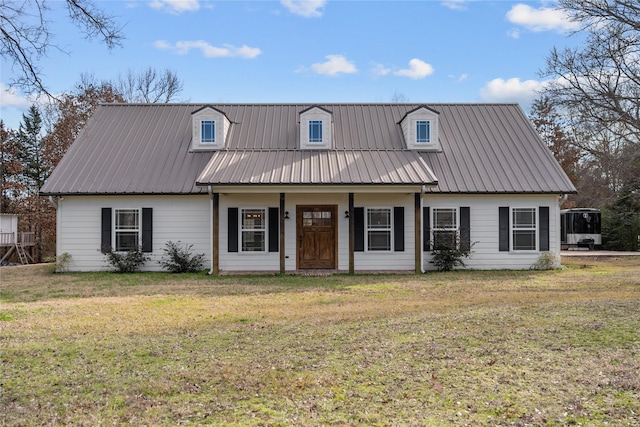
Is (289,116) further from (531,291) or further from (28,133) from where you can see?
(28,133)

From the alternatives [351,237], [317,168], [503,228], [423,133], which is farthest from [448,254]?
[317,168]

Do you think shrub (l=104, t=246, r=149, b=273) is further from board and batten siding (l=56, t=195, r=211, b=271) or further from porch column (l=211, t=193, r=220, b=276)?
porch column (l=211, t=193, r=220, b=276)

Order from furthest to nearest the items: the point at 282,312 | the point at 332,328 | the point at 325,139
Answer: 1. the point at 325,139
2. the point at 282,312
3. the point at 332,328

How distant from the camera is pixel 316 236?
50.7 ft

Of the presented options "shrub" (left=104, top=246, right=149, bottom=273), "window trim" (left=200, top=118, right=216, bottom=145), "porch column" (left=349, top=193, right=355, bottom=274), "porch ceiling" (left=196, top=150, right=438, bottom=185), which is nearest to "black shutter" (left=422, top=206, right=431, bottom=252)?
"porch ceiling" (left=196, top=150, right=438, bottom=185)

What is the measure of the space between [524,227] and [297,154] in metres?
7.17

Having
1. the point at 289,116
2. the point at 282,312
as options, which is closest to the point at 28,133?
the point at 289,116

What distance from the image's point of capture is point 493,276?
1402 cm

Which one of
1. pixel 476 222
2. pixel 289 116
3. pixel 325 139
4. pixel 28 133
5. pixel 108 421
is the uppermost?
pixel 28 133

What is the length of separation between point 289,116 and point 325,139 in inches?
100

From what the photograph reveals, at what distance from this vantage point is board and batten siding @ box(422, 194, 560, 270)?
15.5 meters

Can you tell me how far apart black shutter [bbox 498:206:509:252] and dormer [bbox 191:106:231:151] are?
8.92 meters

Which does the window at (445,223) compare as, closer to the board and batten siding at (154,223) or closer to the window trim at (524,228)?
the window trim at (524,228)

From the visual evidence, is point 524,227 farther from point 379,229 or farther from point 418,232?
point 379,229
